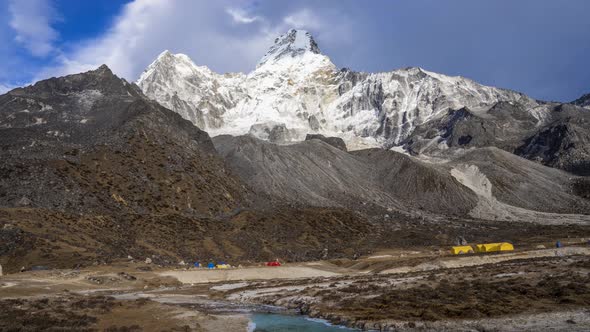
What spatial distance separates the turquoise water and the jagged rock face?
250 ft

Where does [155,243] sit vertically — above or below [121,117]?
below

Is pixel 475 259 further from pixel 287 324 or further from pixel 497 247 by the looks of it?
pixel 287 324

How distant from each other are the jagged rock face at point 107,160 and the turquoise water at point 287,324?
76.1m

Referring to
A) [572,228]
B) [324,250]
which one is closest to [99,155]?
[324,250]

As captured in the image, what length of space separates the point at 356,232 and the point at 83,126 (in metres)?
94.9

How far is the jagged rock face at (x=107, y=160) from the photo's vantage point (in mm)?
113500

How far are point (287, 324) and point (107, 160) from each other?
341 feet

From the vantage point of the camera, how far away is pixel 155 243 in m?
108

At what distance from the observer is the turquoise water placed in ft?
126

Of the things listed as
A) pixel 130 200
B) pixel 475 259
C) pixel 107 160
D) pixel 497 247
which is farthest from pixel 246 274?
pixel 107 160

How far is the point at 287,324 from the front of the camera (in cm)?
4144

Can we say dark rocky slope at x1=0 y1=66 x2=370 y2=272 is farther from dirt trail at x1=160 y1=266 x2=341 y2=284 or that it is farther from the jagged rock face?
dirt trail at x1=160 y1=266 x2=341 y2=284

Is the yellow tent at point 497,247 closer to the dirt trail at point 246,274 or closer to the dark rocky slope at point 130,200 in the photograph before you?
the dirt trail at point 246,274

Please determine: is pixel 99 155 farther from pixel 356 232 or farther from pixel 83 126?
pixel 356 232
